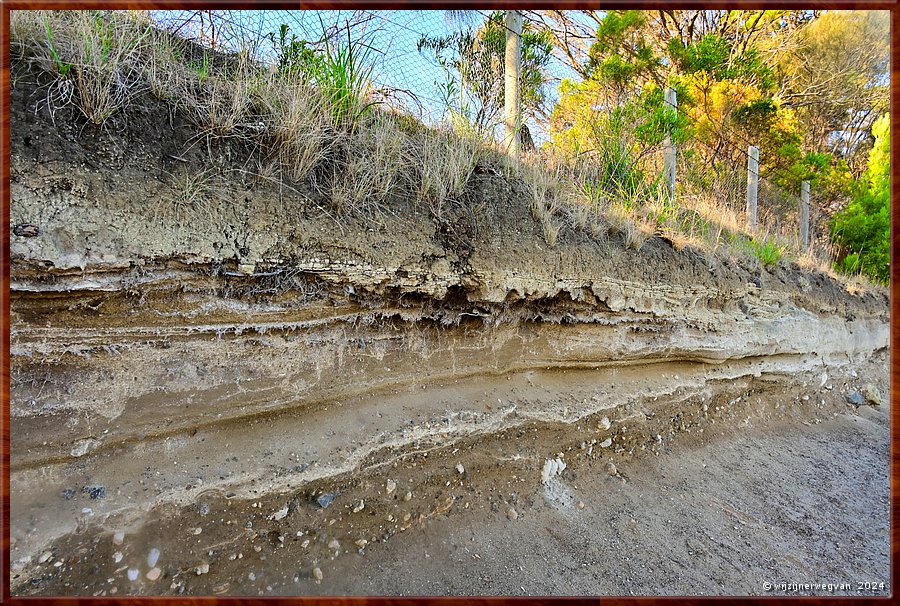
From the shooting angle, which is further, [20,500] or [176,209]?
[176,209]

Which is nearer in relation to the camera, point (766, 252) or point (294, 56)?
point (294, 56)

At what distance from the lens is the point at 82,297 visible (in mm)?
1441

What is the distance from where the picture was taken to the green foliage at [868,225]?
16.2 feet

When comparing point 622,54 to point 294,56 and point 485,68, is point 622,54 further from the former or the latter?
point 294,56

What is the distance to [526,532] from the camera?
1.99 metres

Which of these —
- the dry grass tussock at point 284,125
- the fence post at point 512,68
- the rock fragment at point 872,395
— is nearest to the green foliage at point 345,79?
the dry grass tussock at point 284,125

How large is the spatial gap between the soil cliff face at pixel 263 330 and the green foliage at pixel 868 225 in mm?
4319

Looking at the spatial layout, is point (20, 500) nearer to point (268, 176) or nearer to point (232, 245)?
point (232, 245)

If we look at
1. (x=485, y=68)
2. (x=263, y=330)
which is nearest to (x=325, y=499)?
(x=263, y=330)

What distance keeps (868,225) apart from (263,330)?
22.8ft

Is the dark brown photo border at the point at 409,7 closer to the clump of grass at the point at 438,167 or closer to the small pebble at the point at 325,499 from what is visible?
the small pebble at the point at 325,499

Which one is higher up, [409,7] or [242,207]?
[409,7]

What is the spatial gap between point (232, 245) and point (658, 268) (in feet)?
8.62

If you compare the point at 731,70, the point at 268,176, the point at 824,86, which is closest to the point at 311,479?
the point at 268,176
